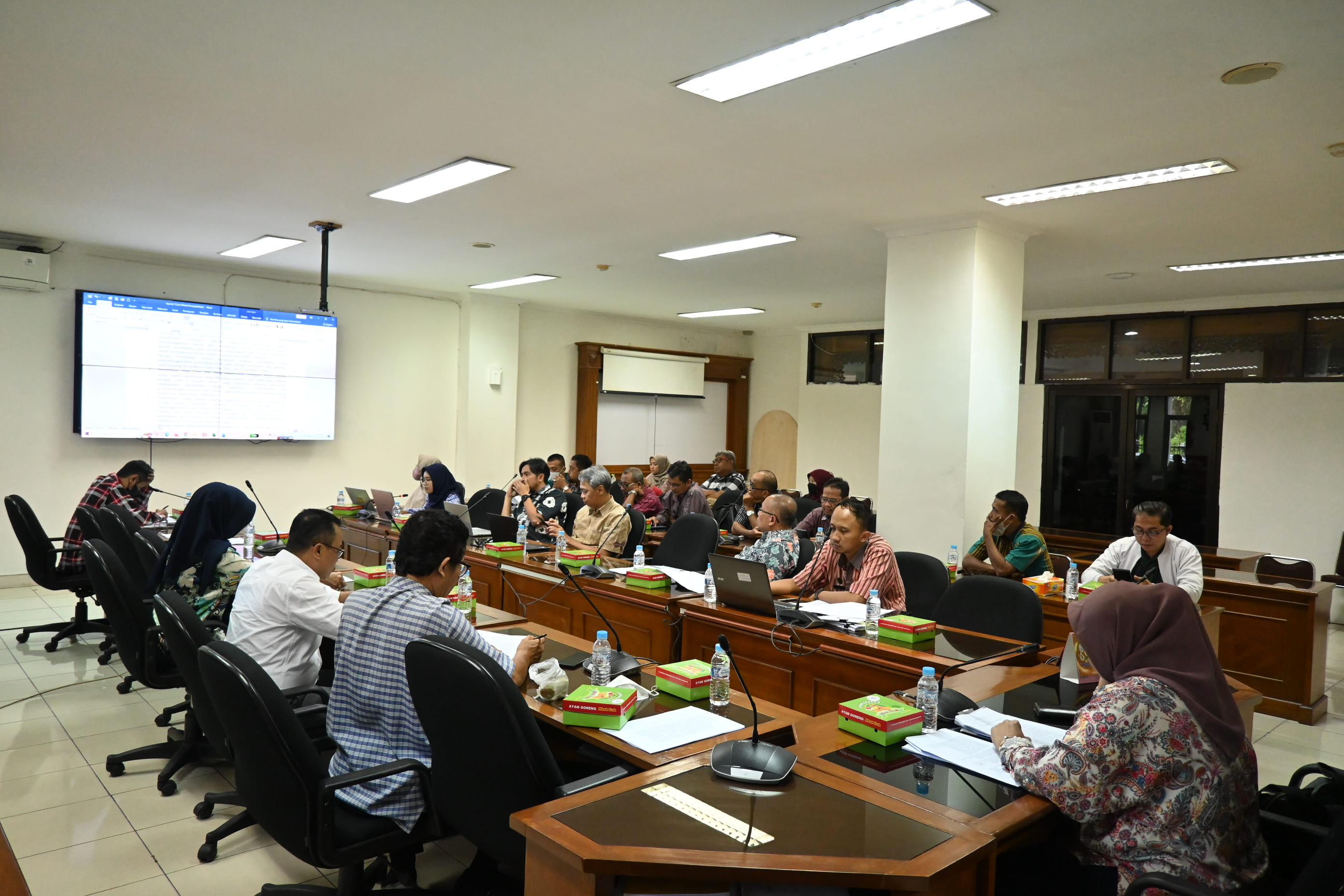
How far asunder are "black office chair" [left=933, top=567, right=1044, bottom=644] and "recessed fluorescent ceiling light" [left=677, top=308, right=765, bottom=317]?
627cm

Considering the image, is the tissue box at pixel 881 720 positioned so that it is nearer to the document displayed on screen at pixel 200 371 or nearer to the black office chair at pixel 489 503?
the black office chair at pixel 489 503

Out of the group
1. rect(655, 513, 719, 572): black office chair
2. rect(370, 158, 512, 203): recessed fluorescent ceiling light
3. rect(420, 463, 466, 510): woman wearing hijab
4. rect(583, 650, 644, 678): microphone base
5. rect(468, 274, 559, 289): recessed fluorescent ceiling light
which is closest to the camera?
rect(583, 650, 644, 678): microphone base

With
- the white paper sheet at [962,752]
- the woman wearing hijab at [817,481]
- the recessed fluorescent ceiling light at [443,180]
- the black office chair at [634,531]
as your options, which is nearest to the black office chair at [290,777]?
the white paper sheet at [962,752]

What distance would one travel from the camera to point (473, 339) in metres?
9.05

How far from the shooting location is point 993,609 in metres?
3.45

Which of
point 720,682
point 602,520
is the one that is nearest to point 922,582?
point 720,682

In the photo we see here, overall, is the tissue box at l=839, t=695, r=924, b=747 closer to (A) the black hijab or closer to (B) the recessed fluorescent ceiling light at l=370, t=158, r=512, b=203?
(A) the black hijab

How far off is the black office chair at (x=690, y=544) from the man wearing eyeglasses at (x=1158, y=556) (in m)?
2.12

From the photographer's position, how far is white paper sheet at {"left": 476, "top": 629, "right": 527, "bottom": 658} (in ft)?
9.45

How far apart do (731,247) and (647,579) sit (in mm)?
3001

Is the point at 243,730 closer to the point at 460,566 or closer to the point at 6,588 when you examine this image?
the point at 460,566

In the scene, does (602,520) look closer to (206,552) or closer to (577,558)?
(577,558)

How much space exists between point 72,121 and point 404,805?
141 inches

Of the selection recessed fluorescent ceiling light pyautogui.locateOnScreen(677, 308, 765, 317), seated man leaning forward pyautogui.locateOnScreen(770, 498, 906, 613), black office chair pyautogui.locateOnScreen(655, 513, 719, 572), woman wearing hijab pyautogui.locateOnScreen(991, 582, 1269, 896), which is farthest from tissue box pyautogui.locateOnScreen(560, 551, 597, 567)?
recessed fluorescent ceiling light pyautogui.locateOnScreen(677, 308, 765, 317)
